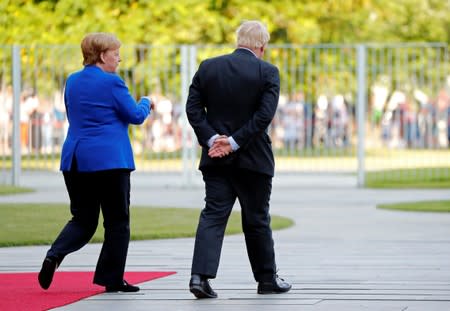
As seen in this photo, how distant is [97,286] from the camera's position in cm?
937

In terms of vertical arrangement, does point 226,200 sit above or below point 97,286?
above

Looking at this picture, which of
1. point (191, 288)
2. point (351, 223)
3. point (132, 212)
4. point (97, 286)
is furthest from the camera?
point (132, 212)

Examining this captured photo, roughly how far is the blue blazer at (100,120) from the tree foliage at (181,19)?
21931 millimetres

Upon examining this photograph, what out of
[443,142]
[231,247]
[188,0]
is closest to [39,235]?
[231,247]

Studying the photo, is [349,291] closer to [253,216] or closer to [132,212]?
[253,216]

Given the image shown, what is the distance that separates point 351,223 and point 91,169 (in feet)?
22.7

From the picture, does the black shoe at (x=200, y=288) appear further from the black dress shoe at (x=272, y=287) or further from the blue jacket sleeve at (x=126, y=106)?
the blue jacket sleeve at (x=126, y=106)

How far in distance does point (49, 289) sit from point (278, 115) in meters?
18.7

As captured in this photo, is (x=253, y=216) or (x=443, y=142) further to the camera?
(x=443, y=142)

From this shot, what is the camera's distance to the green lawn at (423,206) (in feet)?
56.6

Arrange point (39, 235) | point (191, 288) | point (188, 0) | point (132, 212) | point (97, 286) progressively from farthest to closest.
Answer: point (188, 0), point (132, 212), point (39, 235), point (97, 286), point (191, 288)

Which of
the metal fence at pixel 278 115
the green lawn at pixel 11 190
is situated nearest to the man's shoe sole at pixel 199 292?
the green lawn at pixel 11 190

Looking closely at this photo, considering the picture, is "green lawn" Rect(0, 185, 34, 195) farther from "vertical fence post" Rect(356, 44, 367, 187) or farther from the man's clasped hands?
the man's clasped hands

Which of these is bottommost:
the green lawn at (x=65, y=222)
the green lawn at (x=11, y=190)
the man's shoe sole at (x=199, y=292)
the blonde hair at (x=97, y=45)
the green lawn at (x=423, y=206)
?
the green lawn at (x=11, y=190)
